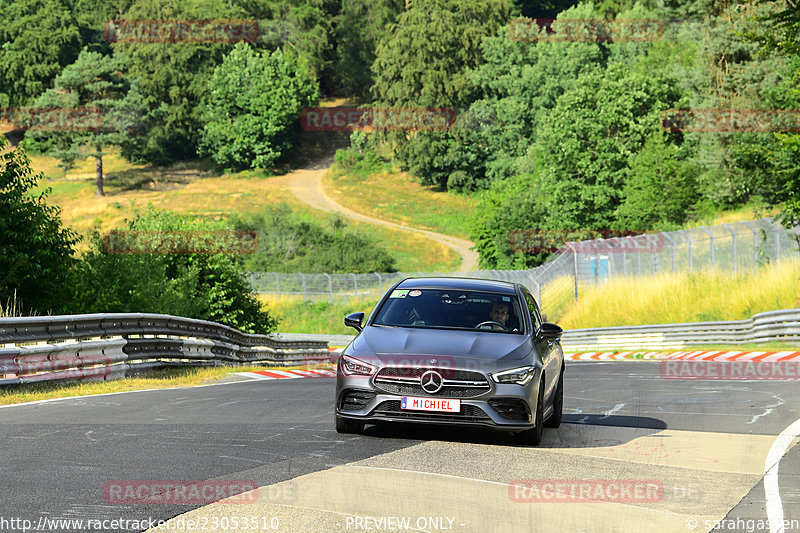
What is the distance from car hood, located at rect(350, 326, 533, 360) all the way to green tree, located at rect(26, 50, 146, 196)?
103m

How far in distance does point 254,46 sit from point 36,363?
118 m

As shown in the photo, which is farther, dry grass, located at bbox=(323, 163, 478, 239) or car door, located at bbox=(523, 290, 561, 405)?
dry grass, located at bbox=(323, 163, 478, 239)

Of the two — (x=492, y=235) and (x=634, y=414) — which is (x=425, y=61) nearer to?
(x=492, y=235)

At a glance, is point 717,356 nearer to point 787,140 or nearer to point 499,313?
Result: point 787,140

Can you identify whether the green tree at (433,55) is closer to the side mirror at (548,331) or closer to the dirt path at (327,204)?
the dirt path at (327,204)

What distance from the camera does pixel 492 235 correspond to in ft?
239

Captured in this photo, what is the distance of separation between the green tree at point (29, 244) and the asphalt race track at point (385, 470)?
7.61 metres

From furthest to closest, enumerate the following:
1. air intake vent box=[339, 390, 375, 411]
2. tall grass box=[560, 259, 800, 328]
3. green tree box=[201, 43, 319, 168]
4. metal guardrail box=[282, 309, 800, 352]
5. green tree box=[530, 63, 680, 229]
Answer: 1. green tree box=[201, 43, 319, 168]
2. green tree box=[530, 63, 680, 229]
3. tall grass box=[560, 259, 800, 328]
4. metal guardrail box=[282, 309, 800, 352]
5. air intake vent box=[339, 390, 375, 411]

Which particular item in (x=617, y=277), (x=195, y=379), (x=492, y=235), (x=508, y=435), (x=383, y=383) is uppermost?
(x=383, y=383)

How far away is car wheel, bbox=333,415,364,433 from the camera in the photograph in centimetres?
1026

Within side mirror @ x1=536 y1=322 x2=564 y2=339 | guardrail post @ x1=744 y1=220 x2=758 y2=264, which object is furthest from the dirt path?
side mirror @ x1=536 y1=322 x2=564 y2=339

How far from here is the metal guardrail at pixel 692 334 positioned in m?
27.9

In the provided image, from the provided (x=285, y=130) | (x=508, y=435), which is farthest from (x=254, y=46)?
(x=508, y=435)

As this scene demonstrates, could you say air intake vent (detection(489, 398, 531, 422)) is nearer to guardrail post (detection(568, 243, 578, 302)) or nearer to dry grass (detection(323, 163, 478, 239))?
guardrail post (detection(568, 243, 578, 302))
